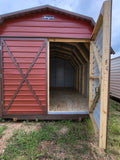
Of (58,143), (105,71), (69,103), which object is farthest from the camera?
(69,103)

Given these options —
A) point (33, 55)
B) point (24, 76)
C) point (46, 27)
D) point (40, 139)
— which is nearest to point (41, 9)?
point (46, 27)

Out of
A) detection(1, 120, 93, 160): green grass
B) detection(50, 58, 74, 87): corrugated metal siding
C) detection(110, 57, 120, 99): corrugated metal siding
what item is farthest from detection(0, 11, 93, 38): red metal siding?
detection(50, 58, 74, 87): corrugated metal siding

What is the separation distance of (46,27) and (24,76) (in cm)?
165

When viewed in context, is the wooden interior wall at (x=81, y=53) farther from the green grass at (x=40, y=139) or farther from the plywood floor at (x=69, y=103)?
the green grass at (x=40, y=139)

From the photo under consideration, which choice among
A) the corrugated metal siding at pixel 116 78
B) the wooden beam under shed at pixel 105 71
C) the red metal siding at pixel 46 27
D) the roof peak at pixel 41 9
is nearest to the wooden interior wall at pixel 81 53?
the red metal siding at pixel 46 27

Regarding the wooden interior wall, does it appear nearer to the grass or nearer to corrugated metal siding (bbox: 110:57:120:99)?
corrugated metal siding (bbox: 110:57:120:99)

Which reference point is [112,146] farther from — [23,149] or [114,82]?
[114,82]

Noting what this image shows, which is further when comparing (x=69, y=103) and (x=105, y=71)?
(x=69, y=103)

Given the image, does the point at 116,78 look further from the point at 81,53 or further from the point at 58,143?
the point at 58,143

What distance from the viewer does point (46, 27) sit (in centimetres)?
272

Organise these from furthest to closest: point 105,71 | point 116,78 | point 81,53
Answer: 1. point 116,78
2. point 81,53
3. point 105,71

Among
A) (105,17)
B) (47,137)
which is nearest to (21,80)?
(47,137)

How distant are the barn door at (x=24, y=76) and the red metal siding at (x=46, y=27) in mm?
259

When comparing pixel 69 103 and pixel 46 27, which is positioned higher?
pixel 46 27
